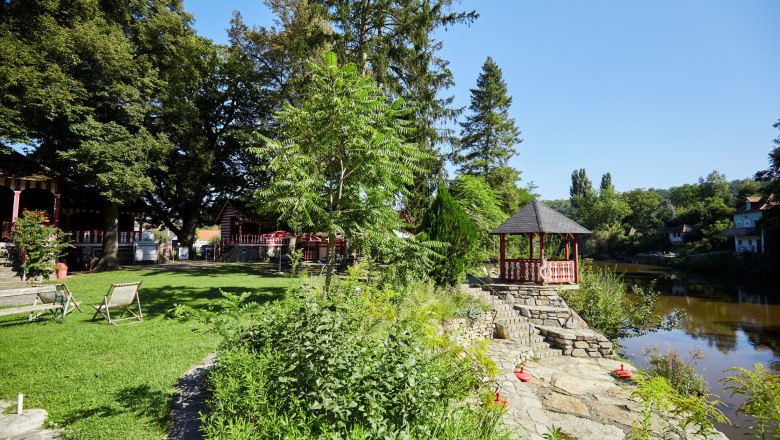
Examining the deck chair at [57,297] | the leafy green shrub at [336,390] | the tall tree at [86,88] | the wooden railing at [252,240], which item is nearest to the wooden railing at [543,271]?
the leafy green shrub at [336,390]

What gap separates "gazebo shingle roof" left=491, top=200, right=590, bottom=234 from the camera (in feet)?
44.0

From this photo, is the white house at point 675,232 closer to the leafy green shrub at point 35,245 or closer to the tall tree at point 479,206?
the tall tree at point 479,206

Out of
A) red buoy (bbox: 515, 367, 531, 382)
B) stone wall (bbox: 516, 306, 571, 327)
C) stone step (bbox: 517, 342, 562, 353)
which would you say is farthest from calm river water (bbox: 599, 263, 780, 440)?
red buoy (bbox: 515, 367, 531, 382)

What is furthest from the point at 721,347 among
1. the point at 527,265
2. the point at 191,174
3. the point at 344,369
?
the point at 191,174

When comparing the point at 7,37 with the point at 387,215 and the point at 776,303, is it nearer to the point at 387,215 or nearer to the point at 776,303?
the point at 387,215

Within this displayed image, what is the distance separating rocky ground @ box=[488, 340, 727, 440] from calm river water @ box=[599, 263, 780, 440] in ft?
6.24

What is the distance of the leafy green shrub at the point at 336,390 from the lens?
274 centimetres

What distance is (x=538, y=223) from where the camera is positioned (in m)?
13.6

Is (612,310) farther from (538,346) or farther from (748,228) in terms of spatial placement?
(748,228)

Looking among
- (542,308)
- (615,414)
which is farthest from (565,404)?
(542,308)

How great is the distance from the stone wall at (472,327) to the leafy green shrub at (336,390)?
494 cm

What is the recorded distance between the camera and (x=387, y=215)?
295 inches

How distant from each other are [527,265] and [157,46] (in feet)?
73.3

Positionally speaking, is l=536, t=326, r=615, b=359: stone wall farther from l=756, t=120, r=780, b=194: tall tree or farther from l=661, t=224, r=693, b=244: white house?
l=661, t=224, r=693, b=244: white house
